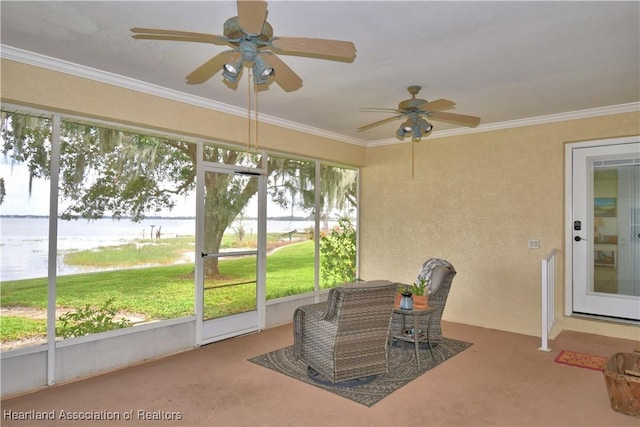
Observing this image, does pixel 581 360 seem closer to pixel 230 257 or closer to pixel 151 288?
pixel 230 257

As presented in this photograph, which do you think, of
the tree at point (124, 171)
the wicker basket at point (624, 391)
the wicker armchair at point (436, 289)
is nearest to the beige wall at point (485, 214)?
the wicker armchair at point (436, 289)

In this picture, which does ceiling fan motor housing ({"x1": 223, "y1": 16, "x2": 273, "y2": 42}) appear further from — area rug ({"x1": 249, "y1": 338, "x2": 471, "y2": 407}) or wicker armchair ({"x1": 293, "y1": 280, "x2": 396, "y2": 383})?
area rug ({"x1": 249, "y1": 338, "x2": 471, "y2": 407})

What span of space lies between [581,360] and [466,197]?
2377mm

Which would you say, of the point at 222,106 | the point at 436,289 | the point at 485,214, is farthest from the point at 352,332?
the point at 485,214

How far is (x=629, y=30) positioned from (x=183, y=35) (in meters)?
2.88

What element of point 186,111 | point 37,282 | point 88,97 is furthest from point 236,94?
point 37,282

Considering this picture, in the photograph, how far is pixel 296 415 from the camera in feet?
9.89

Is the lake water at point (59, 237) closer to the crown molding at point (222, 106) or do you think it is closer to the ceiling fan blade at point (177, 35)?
the crown molding at point (222, 106)

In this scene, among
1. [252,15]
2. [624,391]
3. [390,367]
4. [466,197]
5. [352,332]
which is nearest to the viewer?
[252,15]

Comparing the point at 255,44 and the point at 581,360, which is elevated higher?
the point at 255,44

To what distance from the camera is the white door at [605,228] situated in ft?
15.4

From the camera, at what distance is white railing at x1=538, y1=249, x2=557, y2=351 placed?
14.6 ft

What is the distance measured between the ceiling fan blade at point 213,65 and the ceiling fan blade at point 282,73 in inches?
7.2

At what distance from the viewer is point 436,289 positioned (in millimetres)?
4262
